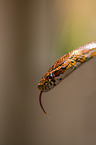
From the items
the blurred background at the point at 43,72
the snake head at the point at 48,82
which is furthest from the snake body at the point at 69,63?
the blurred background at the point at 43,72

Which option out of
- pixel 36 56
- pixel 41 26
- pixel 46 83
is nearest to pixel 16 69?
pixel 36 56

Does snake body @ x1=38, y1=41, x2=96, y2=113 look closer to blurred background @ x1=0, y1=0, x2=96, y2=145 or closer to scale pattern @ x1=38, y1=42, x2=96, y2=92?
scale pattern @ x1=38, y1=42, x2=96, y2=92

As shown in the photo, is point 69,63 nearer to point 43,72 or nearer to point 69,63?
point 69,63

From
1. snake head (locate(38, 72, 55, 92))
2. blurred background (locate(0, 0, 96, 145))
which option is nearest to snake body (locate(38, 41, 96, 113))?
snake head (locate(38, 72, 55, 92))

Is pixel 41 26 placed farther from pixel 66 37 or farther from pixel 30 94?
pixel 30 94

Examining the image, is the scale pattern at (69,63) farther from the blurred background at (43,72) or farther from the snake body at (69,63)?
the blurred background at (43,72)

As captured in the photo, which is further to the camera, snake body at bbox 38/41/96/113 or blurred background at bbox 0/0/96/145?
blurred background at bbox 0/0/96/145

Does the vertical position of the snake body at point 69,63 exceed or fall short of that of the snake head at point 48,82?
it exceeds it

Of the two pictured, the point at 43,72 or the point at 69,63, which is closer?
the point at 69,63

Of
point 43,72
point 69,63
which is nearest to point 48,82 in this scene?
point 69,63
